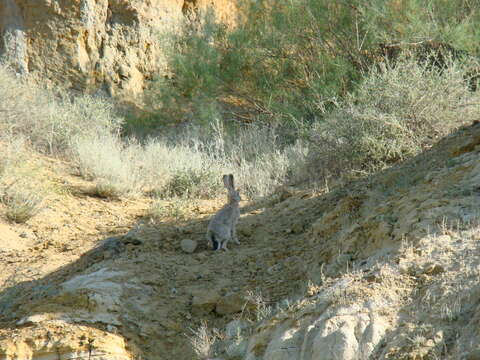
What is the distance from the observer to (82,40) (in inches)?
648

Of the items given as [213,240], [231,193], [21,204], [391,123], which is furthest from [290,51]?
[213,240]

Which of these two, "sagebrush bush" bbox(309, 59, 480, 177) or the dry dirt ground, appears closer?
the dry dirt ground

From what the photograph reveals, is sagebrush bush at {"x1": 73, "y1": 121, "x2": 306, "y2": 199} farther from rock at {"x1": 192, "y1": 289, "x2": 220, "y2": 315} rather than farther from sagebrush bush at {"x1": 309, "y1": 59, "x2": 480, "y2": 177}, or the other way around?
rock at {"x1": 192, "y1": 289, "x2": 220, "y2": 315}

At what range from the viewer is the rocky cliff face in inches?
643

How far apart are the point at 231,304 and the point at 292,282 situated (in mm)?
542

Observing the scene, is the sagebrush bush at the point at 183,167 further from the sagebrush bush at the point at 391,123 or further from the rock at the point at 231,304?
the rock at the point at 231,304

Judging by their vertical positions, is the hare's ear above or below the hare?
Answer: above

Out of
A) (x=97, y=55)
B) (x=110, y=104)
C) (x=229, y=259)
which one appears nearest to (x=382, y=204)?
(x=229, y=259)

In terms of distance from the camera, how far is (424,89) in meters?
9.09

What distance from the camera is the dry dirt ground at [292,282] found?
14.0ft

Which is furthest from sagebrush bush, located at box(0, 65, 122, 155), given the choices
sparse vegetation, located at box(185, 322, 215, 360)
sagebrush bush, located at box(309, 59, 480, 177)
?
sparse vegetation, located at box(185, 322, 215, 360)

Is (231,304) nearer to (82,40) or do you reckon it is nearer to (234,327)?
(234,327)

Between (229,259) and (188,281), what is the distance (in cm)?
58

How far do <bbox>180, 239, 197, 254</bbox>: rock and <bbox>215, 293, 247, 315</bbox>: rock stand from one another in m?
1.30
